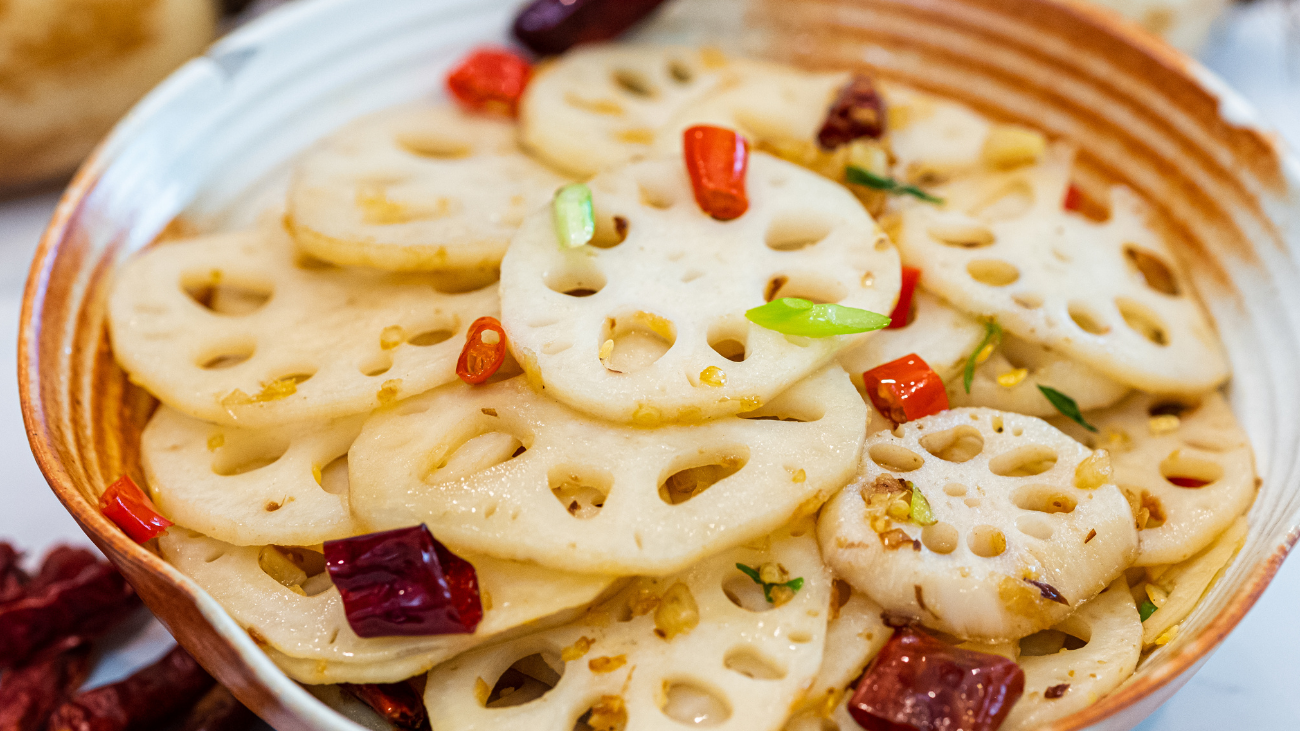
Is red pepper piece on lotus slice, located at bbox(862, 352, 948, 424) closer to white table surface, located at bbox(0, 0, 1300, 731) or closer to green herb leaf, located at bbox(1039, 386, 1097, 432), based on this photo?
green herb leaf, located at bbox(1039, 386, 1097, 432)

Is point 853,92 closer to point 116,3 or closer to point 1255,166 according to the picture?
point 1255,166

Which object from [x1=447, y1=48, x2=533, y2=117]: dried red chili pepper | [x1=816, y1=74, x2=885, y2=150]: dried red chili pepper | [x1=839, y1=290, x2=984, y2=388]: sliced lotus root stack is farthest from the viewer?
[x1=447, y1=48, x2=533, y2=117]: dried red chili pepper

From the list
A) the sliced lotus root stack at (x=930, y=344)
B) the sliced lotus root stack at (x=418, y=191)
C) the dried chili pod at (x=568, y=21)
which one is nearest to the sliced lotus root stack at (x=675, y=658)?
the sliced lotus root stack at (x=930, y=344)

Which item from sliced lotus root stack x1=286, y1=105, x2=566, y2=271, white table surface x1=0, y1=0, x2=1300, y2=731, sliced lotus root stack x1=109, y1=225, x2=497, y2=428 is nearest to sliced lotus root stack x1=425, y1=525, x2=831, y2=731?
sliced lotus root stack x1=109, y1=225, x2=497, y2=428

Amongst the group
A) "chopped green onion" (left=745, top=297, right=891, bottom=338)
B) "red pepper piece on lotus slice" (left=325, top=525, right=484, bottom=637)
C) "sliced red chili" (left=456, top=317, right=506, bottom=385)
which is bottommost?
"red pepper piece on lotus slice" (left=325, top=525, right=484, bottom=637)

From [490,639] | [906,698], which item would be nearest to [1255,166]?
[906,698]
